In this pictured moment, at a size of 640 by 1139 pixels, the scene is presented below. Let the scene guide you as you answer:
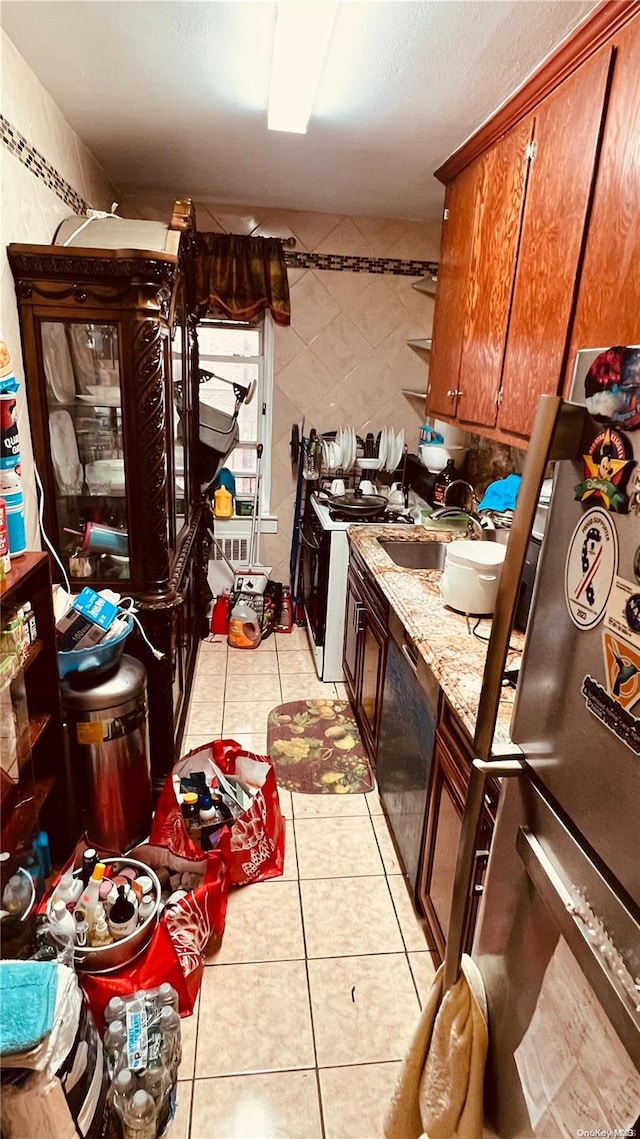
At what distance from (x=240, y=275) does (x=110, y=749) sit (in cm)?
266

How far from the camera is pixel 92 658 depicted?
1763mm

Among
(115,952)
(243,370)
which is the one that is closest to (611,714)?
A: (115,952)

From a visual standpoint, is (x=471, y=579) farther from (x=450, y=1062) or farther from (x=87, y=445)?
(x=87, y=445)

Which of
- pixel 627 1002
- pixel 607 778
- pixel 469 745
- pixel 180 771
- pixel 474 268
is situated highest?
pixel 474 268

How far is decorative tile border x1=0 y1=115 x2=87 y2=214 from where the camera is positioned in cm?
163

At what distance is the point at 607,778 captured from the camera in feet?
2.17

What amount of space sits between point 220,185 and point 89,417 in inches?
66.9

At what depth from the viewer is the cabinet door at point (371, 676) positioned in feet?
7.27

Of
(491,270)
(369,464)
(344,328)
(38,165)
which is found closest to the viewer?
(38,165)

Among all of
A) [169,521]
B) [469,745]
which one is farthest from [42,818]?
[469,745]

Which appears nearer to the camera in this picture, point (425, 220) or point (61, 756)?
point (61, 756)

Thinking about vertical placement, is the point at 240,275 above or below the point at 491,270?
above

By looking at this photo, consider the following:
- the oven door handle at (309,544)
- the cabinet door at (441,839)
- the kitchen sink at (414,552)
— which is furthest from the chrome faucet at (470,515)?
the cabinet door at (441,839)

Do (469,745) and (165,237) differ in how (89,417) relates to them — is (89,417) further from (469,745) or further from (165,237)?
(469,745)
